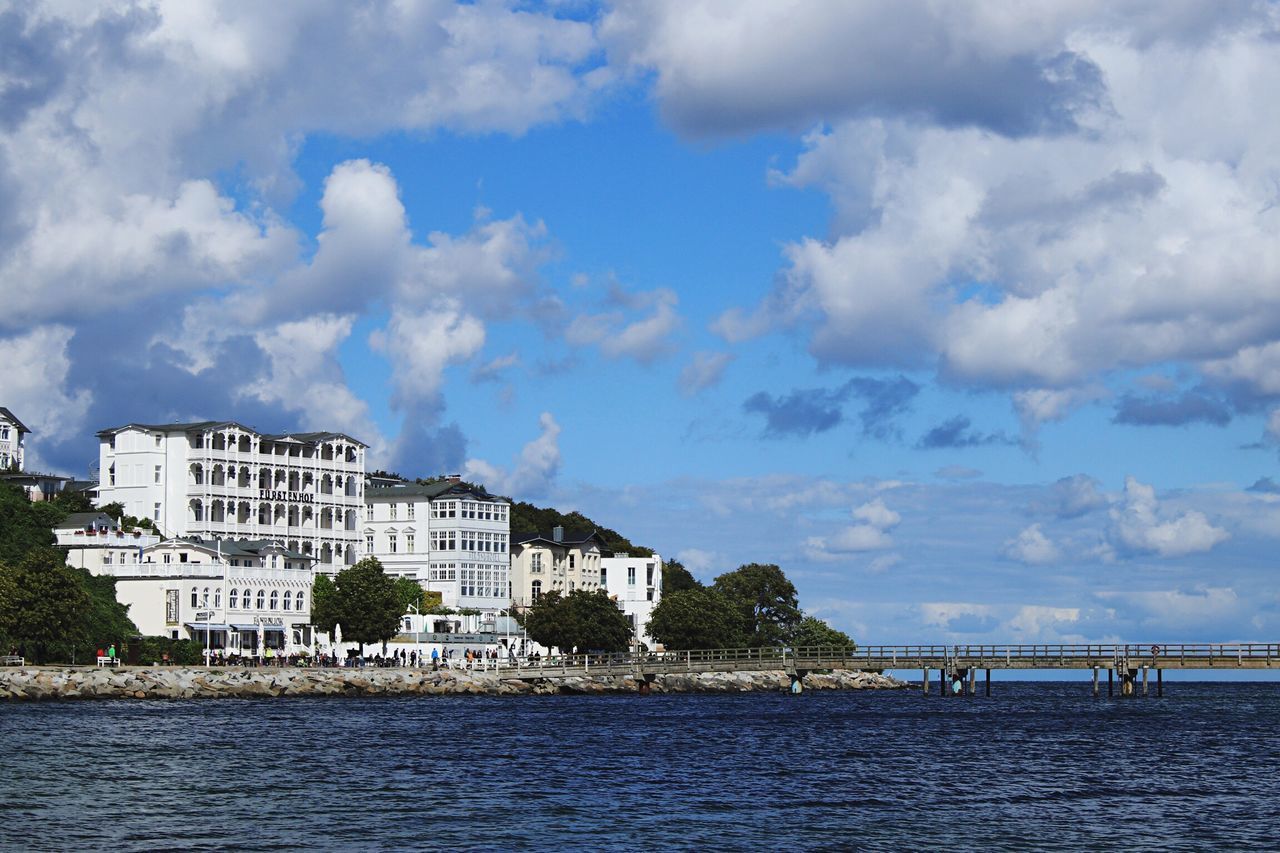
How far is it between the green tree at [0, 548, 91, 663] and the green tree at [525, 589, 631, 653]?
153ft

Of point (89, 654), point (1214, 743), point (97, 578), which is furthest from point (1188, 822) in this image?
point (97, 578)

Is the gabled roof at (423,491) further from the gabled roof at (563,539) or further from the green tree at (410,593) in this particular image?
the green tree at (410,593)

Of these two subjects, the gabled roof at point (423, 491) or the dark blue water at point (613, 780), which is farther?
the gabled roof at point (423, 491)

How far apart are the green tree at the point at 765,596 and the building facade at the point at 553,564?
1577cm

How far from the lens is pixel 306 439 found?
168m

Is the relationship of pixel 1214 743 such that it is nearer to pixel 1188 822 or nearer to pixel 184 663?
pixel 1188 822

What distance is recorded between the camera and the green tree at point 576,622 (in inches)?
6117

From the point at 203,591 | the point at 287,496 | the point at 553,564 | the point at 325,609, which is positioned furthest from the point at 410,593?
the point at 553,564

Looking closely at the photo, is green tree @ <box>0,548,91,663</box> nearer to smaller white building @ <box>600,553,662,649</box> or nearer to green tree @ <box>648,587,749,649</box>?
green tree @ <box>648,587,749,649</box>

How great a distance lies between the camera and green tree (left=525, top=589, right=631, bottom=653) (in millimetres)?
155375

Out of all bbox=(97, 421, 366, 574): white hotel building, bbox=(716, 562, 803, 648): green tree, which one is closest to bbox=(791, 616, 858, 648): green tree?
bbox=(716, 562, 803, 648): green tree

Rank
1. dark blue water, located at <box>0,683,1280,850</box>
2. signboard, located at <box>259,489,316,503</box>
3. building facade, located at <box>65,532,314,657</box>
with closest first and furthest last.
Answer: dark blue water, located at <box>0,683,1280,850</box>
building facade, located at <box>65,532,314,657</box>
signboard, located at <box>259,489,316,503</box>

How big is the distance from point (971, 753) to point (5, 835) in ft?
140

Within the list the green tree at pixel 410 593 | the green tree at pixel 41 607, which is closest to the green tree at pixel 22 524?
the green tree at pixel 41 607
